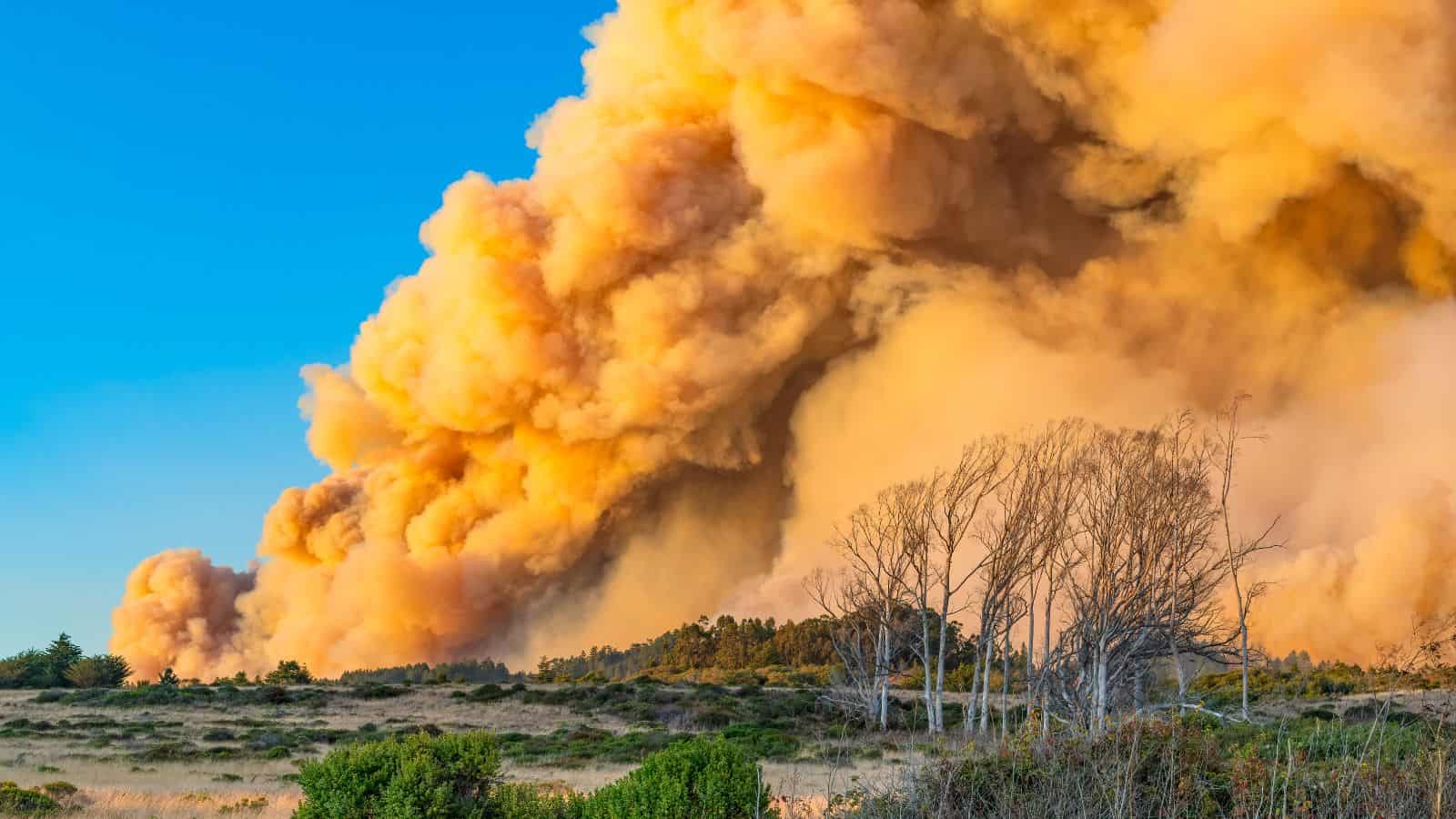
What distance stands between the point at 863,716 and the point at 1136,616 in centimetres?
938

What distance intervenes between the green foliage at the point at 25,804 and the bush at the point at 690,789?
6.26 meters

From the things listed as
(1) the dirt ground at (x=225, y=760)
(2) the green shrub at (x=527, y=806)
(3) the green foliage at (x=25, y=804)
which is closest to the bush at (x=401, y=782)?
(2) the green shrub at (x=527, y=806)

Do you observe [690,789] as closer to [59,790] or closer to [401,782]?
[401,782]

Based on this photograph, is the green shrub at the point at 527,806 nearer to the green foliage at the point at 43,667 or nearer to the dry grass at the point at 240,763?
the dry grass at the point at 240,763

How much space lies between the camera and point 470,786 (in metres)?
8.80

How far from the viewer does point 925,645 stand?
2736 centimetres

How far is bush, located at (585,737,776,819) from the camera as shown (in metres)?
8.27

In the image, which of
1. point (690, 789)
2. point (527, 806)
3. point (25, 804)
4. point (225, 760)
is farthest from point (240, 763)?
point (690, 789)

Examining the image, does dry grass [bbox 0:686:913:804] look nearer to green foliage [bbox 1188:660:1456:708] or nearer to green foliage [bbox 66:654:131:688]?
green foliage [bbox 66:654:131:688]

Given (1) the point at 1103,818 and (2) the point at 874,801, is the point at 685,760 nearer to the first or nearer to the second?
(2) the point at 874,801

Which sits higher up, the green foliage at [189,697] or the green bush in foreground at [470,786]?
the green bush in foreground at [470,786]

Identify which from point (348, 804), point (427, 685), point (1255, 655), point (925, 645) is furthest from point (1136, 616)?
point (427, 685)

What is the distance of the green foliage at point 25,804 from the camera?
1098cm

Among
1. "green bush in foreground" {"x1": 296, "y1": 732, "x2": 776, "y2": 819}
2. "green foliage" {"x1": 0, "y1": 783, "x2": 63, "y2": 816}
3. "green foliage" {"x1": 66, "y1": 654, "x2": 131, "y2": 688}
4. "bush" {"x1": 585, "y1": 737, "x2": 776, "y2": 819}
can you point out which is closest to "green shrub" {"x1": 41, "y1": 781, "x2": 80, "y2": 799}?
"green foliage" {"x1": 0, "y1": 783, "x2": 63, "y2": 816}
